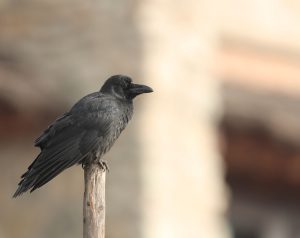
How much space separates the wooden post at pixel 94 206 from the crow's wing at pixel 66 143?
210mm

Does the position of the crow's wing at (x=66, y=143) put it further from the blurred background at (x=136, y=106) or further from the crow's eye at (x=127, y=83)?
the blurred background at (x=136, y=106)

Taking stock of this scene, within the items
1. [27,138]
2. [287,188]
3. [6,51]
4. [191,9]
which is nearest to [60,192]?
[27,138]

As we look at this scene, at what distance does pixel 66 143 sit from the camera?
5566mm

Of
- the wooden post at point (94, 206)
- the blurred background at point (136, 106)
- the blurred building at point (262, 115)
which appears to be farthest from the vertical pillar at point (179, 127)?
the wooden post at point (94, 206)

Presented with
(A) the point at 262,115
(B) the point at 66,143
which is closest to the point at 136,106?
(A) the point at 262,115

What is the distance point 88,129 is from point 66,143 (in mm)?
220

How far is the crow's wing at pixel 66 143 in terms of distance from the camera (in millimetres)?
5277

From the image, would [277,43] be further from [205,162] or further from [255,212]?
[205,162]

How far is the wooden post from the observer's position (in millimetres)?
4767

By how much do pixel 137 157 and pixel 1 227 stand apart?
1.18 metres

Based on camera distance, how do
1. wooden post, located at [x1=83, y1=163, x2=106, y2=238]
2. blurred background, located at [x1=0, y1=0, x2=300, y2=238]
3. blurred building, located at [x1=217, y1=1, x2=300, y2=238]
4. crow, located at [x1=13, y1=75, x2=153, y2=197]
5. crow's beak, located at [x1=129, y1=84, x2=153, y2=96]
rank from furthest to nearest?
blurred building, located at [x1=217, y1=1, x2=300, y2=238] < blurred background, located at [x1=0, y1=0, x2=300, y2=238] < crow's beak, located at [x1=129, y1=84, x2=153, y2=96] < crow, located at [x1=13, y1=75, x2=153, y2=197] < wooden post, located at [x1=83, y1=163, x2=106, y2=238]

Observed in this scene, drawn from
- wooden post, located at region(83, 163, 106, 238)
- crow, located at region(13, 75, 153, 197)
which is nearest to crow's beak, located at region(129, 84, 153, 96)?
crow, located at region(13, 75, 153, 197)

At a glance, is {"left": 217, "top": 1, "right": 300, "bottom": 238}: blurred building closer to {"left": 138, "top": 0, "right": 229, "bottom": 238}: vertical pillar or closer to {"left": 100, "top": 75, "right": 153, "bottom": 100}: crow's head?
{"left": 138, "top": 0, "right": 229, "bottom": 238}: vertical pillar

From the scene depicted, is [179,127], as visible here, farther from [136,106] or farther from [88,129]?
[88,129]
